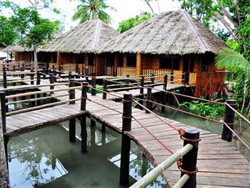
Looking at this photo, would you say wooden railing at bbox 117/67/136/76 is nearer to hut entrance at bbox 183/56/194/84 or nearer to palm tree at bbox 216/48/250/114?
hut entrance at bbox 183/56/194/84

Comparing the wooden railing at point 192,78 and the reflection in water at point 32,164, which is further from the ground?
the wooden railing at point 192,78

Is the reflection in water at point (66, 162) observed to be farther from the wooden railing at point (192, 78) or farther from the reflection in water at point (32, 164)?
the wooden railing at point (192, 78)

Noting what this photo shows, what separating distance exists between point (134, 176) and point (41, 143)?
3.77m

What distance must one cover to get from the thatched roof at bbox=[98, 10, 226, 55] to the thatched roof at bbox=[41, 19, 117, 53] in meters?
1.57

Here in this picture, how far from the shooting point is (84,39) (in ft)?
60.4

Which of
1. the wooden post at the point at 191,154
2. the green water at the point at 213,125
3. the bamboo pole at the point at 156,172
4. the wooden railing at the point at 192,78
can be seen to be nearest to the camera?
the bamboo pole at the point at 156,172

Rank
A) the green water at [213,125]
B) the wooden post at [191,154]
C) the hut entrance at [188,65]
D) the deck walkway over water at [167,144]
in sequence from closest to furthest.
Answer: the wooden post at [191,154], the deck walkway over water at [167,144], the green water at [213,125], the hut entrance at [188,65]

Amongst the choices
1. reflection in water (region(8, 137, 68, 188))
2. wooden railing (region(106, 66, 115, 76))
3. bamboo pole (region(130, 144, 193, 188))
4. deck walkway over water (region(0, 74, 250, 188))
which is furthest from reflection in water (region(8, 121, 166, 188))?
wooden railing (region(106, 66, 115, 76))

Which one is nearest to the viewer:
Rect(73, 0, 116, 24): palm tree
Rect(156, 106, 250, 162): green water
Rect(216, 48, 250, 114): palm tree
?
Rect(216, 48, 250, 114): palm tree

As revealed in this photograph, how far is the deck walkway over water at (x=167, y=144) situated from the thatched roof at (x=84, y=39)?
11.2 meters

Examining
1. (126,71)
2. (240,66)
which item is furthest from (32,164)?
(126,71)

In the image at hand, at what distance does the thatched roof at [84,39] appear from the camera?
17375mm

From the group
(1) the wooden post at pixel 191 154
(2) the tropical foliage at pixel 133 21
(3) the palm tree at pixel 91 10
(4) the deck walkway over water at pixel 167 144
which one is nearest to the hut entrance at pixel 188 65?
(4) the deck walkway over water at pixel 167 144

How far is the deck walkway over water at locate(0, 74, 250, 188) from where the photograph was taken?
10.0 ft
